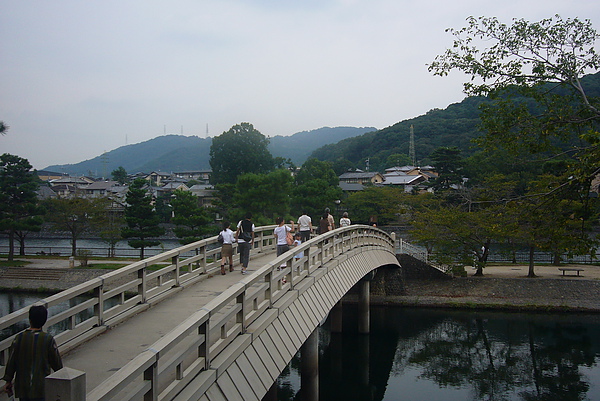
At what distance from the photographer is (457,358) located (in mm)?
19453

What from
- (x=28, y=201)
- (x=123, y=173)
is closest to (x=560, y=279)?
(x=28, y=201)

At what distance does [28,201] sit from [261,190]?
17804mm

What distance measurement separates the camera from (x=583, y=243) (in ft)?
34.6

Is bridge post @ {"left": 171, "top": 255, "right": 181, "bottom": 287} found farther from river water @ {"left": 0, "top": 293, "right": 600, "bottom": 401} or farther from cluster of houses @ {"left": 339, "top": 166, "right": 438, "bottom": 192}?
cluster of houses @ {"left": 339, "top": 166, "right": 438, "bottom": 192}

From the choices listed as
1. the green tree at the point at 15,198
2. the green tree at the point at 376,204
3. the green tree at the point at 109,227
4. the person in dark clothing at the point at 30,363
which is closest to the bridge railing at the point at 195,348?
the person in dark clothing at the point at 30,363

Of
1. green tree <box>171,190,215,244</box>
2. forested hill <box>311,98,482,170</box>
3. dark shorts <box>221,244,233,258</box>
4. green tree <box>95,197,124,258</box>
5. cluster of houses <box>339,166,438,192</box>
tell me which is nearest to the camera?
dark shorts <box>221,244,233,258</box>

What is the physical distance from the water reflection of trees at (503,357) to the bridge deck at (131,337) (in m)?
11.1

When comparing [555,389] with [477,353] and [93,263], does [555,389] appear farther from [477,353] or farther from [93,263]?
[93,263]

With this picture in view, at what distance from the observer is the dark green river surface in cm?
1602

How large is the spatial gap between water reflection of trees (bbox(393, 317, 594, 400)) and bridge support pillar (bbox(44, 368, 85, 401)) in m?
14.9

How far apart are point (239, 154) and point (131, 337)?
6631cm

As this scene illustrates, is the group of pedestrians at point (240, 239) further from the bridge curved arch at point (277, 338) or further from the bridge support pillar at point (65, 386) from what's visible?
the bridge support pillar at point (65, 386)

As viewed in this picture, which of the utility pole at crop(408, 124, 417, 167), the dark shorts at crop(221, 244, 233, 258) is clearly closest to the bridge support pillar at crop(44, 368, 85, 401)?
the dark shorts at crop(221, 244, 233, 258)

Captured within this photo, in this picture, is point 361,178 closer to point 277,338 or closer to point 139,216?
point 139,216
